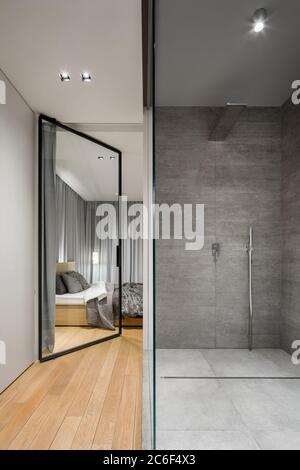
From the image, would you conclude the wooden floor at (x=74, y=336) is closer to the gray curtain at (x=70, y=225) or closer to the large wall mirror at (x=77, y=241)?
the large wall mirror at (x=77, y=241)

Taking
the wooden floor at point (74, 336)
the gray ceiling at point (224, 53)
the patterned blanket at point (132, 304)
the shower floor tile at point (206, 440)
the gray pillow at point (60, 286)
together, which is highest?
the gray ceiling at point (224, 53)

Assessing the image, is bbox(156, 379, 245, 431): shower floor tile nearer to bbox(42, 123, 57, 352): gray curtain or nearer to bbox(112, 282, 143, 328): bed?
bbox(42, 123, 57, 352): gray curtain

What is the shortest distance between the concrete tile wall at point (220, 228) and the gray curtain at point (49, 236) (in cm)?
239

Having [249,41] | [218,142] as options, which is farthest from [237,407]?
[249,41]

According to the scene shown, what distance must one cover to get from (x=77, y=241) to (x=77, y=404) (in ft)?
5.93

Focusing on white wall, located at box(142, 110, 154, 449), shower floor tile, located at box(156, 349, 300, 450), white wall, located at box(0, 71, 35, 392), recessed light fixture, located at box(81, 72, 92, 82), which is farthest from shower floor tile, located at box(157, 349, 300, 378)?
recessed light fixture, located at box(81, 72, 92, 82)

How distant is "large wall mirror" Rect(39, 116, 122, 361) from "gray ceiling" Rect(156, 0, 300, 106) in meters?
2.40

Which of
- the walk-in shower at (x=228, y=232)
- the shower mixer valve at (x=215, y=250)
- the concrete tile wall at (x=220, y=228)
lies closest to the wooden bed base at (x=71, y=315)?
the walk-in shower at (x=228, y=232)

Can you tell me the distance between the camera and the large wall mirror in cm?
339

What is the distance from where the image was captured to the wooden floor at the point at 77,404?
1808 millimetres

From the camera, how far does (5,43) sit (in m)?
2.20

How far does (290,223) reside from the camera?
874 mm

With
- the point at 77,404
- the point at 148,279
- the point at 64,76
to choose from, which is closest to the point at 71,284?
the point at 148,279

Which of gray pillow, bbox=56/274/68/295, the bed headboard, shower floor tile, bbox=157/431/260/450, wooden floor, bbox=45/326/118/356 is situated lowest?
wooden floor, bbox=45/326/118/356
